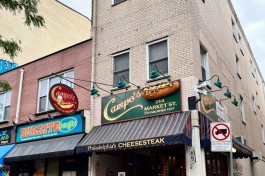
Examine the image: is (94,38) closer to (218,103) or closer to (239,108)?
(218,103)

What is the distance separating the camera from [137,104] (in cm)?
1186

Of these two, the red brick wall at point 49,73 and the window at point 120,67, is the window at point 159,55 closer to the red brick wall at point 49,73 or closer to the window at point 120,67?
the window at point 120,67

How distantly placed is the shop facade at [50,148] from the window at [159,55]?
144 inches

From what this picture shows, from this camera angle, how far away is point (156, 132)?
34.3ft

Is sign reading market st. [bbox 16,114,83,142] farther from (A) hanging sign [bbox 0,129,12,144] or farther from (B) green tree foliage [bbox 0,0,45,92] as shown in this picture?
(B) green tree foliage [bbox 0,0,45,92]

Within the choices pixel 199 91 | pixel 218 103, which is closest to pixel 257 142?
pixel 218 103

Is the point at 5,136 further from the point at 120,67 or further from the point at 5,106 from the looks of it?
the point at 120,67

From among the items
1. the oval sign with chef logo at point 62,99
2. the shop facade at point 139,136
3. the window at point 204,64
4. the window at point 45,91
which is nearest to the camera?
the shop facade at point 139,136

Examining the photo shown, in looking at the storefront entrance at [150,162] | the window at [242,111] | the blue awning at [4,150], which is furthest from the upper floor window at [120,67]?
the window at [242,111]

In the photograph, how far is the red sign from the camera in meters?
8.13

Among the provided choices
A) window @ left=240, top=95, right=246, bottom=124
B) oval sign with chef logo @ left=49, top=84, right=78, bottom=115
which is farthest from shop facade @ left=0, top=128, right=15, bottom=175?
window @ left=240, top=95, right=246, bottom=124

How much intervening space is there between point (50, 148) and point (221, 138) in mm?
7672

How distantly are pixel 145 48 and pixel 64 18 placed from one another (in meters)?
16.2

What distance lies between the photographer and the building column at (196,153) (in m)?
10.1
